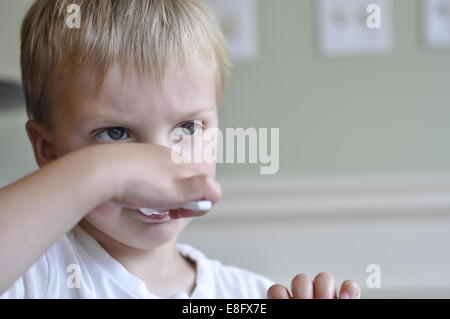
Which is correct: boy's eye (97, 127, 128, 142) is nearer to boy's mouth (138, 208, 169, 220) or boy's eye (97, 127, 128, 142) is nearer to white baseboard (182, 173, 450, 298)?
boy's mouth (138, 208, 169, 220)

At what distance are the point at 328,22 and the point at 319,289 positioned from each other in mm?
713

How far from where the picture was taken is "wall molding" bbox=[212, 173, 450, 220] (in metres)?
1.16

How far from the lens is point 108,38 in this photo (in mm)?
632

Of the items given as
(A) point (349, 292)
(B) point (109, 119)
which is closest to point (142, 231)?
(B) point (109, 119)

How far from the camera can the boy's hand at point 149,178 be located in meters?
0.39

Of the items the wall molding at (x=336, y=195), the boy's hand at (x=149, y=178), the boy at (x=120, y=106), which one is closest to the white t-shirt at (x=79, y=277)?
the boy at (x=120, y=106)

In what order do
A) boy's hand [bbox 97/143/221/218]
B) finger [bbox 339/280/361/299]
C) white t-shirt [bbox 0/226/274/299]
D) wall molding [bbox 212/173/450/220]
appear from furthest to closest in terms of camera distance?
wall molding [bbox 212/173/450/220] < white t-shirt [bbox 0/226/274/299] < finger [bbox 339/280/361/299] < boy's hand [bbox 97/143/221/218]

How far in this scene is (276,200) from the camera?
1.17 meters

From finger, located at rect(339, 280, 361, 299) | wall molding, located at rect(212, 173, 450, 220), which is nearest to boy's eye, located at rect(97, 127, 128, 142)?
finger, located at rect(339, 280, 361, 299)

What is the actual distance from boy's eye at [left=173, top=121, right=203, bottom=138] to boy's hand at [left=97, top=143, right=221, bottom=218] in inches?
8.6

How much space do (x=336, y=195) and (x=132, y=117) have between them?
2.16 feet

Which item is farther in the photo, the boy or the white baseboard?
the white baseboard

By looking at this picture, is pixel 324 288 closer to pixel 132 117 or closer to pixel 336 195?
pixel 132 117
